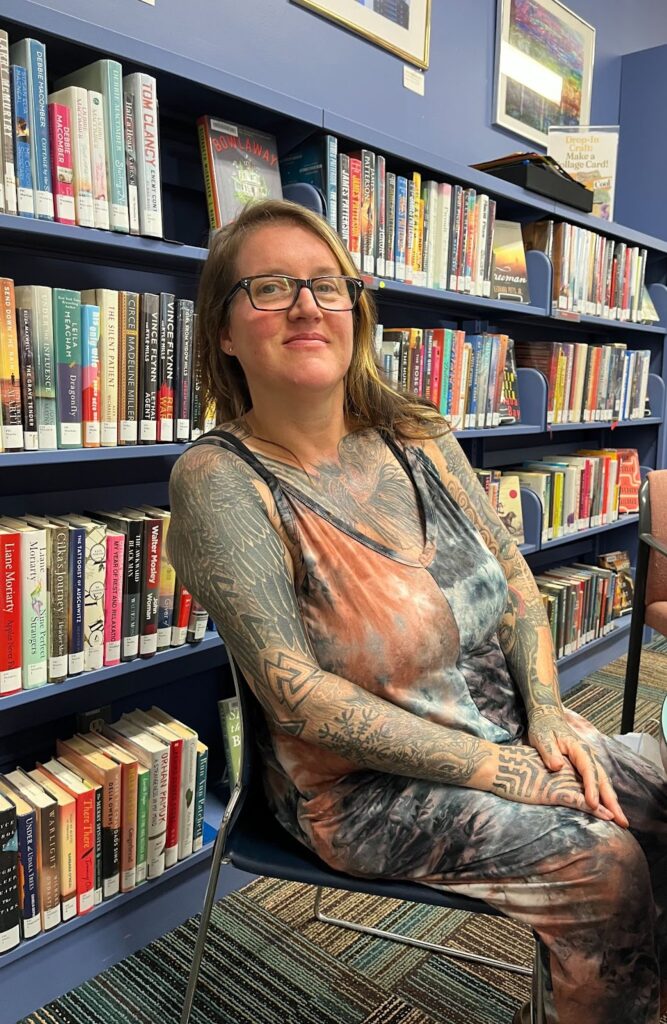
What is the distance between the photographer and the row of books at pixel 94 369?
1353 mm

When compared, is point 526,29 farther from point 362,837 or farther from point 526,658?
point 362,837

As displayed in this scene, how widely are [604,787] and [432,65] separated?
2.41 meters

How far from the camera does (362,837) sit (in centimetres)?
106

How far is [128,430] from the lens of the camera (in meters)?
1.53

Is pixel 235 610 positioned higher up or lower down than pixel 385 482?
lower down

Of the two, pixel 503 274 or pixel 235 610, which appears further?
pixel 503 274

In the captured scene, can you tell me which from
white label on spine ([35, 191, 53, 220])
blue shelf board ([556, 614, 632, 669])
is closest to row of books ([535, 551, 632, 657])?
blue shelf board ([556, 614, 632, 669])

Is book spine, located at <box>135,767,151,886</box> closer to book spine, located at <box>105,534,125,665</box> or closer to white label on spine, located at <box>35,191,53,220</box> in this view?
book spine, located at <box>105,534,125,665</box>

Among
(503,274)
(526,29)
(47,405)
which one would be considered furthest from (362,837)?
(526,29)

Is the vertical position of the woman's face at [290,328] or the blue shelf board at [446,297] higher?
the blue shelf board at [446,297]

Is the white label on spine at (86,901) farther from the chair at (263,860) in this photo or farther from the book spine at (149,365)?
the book spine at (149,365)

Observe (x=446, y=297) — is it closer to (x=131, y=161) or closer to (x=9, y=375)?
(x=131, y=161)

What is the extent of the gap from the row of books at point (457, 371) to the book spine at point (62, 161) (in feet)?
2.92

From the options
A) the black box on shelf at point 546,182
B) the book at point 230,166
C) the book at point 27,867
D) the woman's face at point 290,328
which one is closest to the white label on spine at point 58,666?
the book at point 27,867
